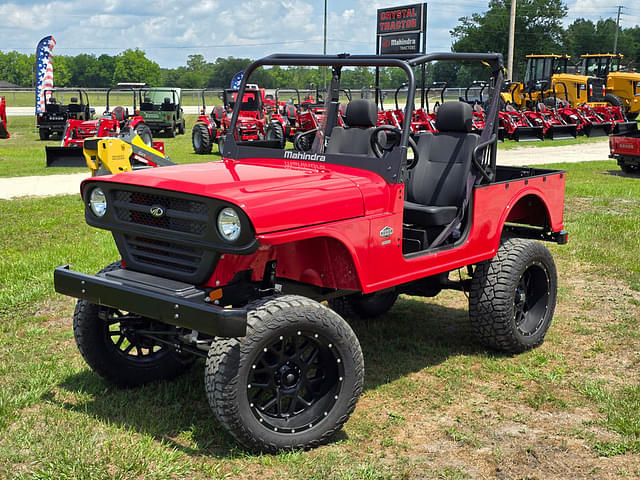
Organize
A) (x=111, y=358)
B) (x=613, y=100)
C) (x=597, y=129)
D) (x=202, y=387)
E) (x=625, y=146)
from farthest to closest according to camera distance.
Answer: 1. (x=613, y=100)
2. (x=597, y=129)
3. (x=625, y=146)
4. (x=202, y=387)
5. (x=111, y=358)

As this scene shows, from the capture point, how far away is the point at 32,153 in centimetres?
1953

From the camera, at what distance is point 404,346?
18.6 ft

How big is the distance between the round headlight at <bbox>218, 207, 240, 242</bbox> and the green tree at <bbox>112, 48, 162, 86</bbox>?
96.6 meters

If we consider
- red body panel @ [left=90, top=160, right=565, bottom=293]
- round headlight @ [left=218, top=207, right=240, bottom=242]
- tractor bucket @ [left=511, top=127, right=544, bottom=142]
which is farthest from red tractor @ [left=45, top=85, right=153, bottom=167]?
round headlight @ [left=218, top=207, right=240, bottom=242]

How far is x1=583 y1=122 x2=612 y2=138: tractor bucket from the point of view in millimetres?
24922

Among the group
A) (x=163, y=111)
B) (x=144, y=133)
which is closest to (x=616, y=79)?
(x=163, y=111)

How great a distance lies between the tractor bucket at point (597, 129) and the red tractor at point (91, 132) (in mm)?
14505

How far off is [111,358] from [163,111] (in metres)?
21.4

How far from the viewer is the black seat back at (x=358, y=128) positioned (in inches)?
200

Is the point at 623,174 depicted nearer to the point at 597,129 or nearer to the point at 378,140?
the point at 597,129

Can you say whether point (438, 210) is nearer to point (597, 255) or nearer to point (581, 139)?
point (597, 255)

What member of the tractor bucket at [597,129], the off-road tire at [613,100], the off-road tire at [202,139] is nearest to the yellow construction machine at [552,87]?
the off-road tire at [613,100]

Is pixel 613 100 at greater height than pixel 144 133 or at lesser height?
greater

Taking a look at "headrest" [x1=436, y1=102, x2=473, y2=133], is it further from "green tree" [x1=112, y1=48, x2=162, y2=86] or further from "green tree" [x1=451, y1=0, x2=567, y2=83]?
"green tree" [x1=112, y1=48, x2=162, y2=86]
